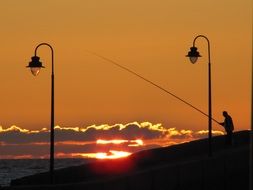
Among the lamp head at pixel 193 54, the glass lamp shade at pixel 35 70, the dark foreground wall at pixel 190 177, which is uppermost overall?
the lamp head at pixel 193 54

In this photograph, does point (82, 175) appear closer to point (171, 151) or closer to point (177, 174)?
point (177, 174)

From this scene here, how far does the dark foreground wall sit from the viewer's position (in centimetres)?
3124

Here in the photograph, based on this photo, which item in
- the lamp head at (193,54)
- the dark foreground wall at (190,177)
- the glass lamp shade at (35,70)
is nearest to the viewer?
the dark foreground wall at (190,177)

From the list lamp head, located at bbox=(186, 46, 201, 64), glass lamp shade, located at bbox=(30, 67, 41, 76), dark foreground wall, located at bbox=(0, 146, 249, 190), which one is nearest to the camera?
dark foreground wall, located at bbox=(0, 146, 249, 190)

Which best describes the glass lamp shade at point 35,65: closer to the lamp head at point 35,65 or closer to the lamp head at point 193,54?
the lamp head at point 35,65

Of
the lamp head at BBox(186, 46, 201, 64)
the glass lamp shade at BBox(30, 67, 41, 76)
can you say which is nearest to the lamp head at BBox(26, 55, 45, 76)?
the glass lamp shade at BBox(30, 67, 41, 76)

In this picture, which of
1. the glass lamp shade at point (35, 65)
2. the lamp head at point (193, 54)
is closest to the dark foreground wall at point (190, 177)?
the lamp head at point (193, 54)

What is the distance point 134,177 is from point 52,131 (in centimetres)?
285

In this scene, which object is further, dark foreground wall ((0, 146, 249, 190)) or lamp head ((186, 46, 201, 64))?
lamp head ((186, 46, 201, 64))

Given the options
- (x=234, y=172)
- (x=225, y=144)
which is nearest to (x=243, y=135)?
(x=225, y=144)

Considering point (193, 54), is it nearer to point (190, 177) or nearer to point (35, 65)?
point (190, 177)

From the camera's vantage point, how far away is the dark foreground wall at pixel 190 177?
31.2m

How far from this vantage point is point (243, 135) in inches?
2047

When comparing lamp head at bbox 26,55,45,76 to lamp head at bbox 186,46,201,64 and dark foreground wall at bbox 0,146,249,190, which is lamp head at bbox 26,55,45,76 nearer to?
dark foreground wall at bbox 0,146,249,190
